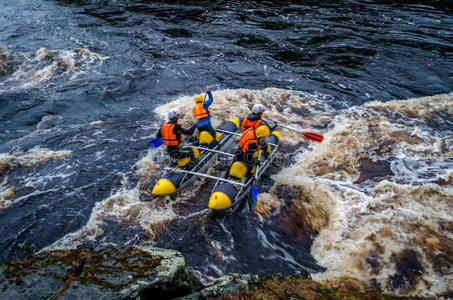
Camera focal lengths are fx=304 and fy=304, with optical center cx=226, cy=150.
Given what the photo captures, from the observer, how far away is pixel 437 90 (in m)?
12.5

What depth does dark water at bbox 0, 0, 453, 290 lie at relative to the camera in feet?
24.5

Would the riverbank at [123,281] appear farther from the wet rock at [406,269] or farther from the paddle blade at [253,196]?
the paddle blade at [253,196]

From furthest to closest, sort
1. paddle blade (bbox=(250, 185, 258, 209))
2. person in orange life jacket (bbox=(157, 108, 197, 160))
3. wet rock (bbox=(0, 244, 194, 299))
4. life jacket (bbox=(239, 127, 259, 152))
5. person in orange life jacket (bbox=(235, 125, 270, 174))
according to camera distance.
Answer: person in orange life jacket (bbox=(157, 108, 197, 160))
life jacket (bbox=(239, 127, 259, 152))
person in orange life jacket (bbox=(235, 125, 270, 174))
paddle blade (bbox=(250, 185, 258, 209))
wet rock (bbox=(0, 244, 194, 299))

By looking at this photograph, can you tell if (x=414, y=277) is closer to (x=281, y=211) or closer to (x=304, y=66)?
(x=281, y=211)

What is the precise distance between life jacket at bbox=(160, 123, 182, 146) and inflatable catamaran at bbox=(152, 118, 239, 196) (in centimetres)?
56

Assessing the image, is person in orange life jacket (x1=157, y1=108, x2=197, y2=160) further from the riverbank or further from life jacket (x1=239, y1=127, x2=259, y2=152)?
the riverbank

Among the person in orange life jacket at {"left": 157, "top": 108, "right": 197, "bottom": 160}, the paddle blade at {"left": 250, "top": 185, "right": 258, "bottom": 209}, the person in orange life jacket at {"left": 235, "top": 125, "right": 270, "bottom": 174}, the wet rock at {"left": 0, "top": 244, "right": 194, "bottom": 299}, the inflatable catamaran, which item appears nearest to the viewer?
the wet rock at {"left": 0, "top": 244, "right": 194, "bottom": 299}

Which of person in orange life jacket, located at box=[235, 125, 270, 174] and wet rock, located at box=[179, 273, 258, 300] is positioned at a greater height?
wet rock, located at box=[179, 273, 258, 300]

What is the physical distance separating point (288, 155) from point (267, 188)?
70.5 inches

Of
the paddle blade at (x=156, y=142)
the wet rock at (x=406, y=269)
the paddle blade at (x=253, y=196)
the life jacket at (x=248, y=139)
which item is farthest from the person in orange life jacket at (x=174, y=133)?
the wet rock at (x=406, y=269)

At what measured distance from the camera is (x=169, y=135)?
7906 millimetres

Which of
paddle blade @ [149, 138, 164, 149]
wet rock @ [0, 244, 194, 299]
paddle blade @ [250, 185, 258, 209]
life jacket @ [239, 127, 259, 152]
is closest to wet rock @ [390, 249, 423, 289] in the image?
paddle blade @ [250, 185, 258, 209]

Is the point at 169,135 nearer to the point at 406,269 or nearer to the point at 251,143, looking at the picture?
the point at 251,143

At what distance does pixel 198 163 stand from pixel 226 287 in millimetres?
5334
